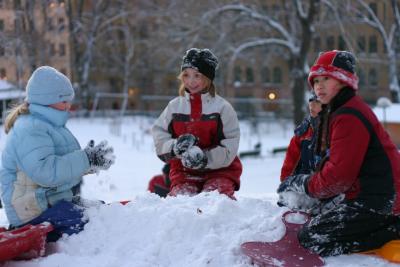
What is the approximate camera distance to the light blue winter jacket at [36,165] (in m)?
3.77

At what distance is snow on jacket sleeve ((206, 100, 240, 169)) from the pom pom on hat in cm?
33

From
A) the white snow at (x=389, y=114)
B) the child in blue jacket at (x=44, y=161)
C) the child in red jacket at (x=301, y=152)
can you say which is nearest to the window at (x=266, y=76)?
the white snow at (x=389, y=114)

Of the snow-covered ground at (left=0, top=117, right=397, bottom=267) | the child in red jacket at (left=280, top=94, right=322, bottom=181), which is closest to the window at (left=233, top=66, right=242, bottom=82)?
the child in red jacket at (left=280, top=94, right=322, bottom=181)

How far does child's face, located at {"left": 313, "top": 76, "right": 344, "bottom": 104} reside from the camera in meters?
3.70

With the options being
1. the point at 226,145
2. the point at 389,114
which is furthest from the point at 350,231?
the point at 389,114

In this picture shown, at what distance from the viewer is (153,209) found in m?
3.96

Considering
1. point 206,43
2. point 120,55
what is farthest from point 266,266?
point 120,55

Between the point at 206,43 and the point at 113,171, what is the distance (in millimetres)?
8006

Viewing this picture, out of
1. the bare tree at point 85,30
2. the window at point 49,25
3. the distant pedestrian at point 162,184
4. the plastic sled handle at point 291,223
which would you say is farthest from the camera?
the bare tree at point 85,30

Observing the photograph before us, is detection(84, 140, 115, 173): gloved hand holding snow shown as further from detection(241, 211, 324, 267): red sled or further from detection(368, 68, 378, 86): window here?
detection(368, 68, 378, 86): window

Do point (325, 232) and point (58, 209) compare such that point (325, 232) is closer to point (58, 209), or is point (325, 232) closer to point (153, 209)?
point (153, 209)

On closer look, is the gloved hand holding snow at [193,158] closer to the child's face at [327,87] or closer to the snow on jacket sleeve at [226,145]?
the snow on jacket sleeve at [226,145]

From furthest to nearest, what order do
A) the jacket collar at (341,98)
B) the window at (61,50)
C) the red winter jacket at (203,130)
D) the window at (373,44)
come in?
the window at (373,44)
the window at (61,50)
the red winter jacket at (203,130)
the jacket collar at (341,98)

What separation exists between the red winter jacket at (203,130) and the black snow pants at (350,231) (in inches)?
57.7
